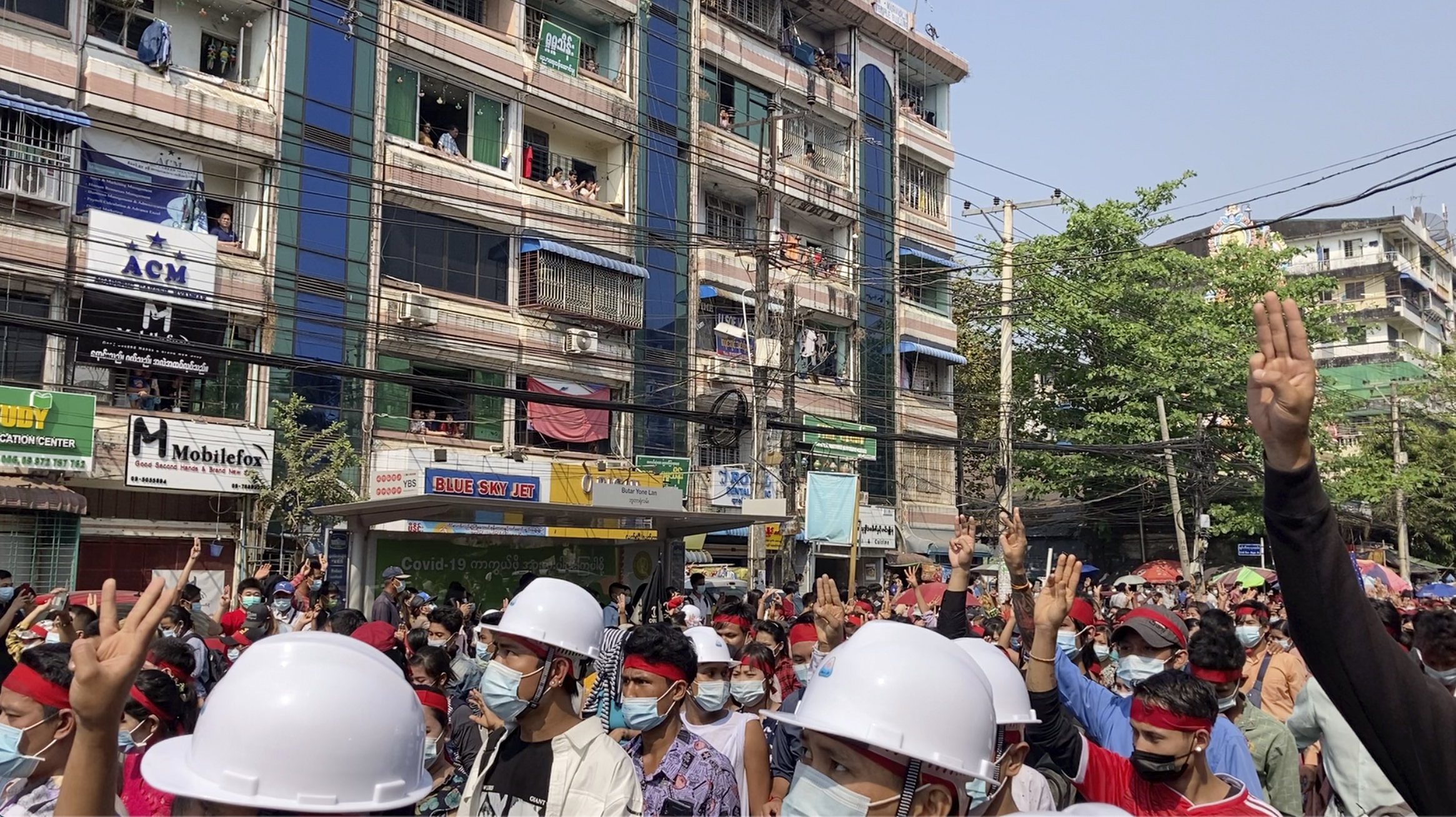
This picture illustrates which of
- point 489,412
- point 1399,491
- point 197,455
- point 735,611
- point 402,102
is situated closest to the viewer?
point 735,611

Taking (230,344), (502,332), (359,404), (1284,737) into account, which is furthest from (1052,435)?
(1284,737)

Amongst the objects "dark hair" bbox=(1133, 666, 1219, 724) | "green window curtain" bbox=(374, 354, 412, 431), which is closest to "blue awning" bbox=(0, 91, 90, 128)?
"green window curtain" bbox=(374, 354, 412, 431)

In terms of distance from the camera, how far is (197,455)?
1944 cm

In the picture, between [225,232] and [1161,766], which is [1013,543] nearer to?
[1161,766]

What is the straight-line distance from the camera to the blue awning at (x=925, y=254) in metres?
35.5

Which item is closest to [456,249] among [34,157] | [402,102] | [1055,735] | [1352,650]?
[402,102]

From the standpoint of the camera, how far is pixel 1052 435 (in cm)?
3828

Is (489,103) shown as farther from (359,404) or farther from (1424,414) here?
(1424,414)

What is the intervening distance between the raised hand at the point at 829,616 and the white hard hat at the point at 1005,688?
9.43 feet

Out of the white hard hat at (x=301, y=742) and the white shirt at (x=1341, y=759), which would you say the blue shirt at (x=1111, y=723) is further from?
the white hard hat at (x=301, y=742)

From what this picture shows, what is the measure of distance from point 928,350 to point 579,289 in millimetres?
13059

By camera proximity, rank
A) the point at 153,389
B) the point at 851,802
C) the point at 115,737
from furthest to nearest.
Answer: the point at 153,389 < the point at 851,802 < the point at 115,737

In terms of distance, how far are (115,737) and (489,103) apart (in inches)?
945

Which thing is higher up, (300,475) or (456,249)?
(456,249)
